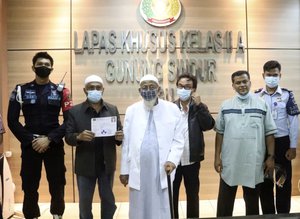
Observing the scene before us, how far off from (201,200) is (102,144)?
2289 millimetres

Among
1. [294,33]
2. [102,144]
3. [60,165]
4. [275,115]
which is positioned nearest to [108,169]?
[102,144]

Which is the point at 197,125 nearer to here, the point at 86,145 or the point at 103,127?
the point at 103,127

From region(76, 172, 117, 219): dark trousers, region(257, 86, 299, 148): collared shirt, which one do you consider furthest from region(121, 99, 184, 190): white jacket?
region(257, 86, 299, 148): collared shirt

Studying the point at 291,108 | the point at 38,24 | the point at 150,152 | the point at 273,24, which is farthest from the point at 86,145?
the point at 273,24

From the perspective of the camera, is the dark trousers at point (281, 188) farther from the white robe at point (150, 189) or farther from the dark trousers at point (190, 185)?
the white robe at point (150, 189)

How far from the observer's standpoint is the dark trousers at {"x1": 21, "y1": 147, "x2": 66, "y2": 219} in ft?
10.7

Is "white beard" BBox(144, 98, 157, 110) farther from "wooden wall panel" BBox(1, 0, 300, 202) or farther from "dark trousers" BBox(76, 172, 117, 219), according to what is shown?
"wooden wall panel" BBox(1, 0, 300, 202)

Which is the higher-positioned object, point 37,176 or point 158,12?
point 158,12

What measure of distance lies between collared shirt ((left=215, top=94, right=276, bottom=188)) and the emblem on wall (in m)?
2.03

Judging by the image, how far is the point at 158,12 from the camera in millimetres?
4785

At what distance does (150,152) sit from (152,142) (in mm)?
86

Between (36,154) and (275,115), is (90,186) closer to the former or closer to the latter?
(36,154)

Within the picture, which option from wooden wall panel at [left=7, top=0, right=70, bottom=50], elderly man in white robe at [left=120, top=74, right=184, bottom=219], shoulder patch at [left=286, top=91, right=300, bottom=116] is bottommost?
elderly man in white robe at [left=120, top=74, right=184, bottom=219]

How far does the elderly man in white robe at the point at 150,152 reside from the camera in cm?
289
